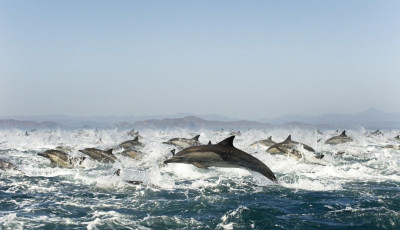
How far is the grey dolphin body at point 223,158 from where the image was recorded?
45.2 feet

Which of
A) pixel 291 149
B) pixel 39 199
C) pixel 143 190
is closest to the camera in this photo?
pixel 39 199

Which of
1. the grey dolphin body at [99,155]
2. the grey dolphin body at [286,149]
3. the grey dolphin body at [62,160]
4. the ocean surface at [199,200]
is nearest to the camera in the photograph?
the ocean surface at [199,200]

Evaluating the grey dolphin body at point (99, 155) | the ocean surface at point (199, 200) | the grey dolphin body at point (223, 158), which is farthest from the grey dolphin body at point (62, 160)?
the grey dolphin body at point (223, 158)

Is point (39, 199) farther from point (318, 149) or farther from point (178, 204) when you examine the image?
point (318, 149)

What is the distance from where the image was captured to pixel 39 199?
519 inches

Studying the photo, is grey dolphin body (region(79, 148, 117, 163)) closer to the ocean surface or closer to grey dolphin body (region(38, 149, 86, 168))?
grey dolphin body (region(38, 149, 86, 168))

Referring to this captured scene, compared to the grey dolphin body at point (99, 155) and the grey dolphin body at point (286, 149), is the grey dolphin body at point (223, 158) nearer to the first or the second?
the grey dolphin body at point (99, 155)

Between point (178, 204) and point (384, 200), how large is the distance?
650 cm

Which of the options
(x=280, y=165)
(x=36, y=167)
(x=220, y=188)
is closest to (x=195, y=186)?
(x=220, y=188)

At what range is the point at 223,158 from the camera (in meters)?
14.0

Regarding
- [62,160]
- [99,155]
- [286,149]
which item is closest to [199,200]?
[62,160]

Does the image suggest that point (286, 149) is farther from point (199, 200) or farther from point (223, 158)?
point (199, 200)

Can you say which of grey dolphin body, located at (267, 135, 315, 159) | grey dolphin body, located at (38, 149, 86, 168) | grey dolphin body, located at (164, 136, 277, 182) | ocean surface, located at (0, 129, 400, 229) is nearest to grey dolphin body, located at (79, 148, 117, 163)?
grey dolphin body, located at (38, 149, 86, 168)

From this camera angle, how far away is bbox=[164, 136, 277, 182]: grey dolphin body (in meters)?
13.8
